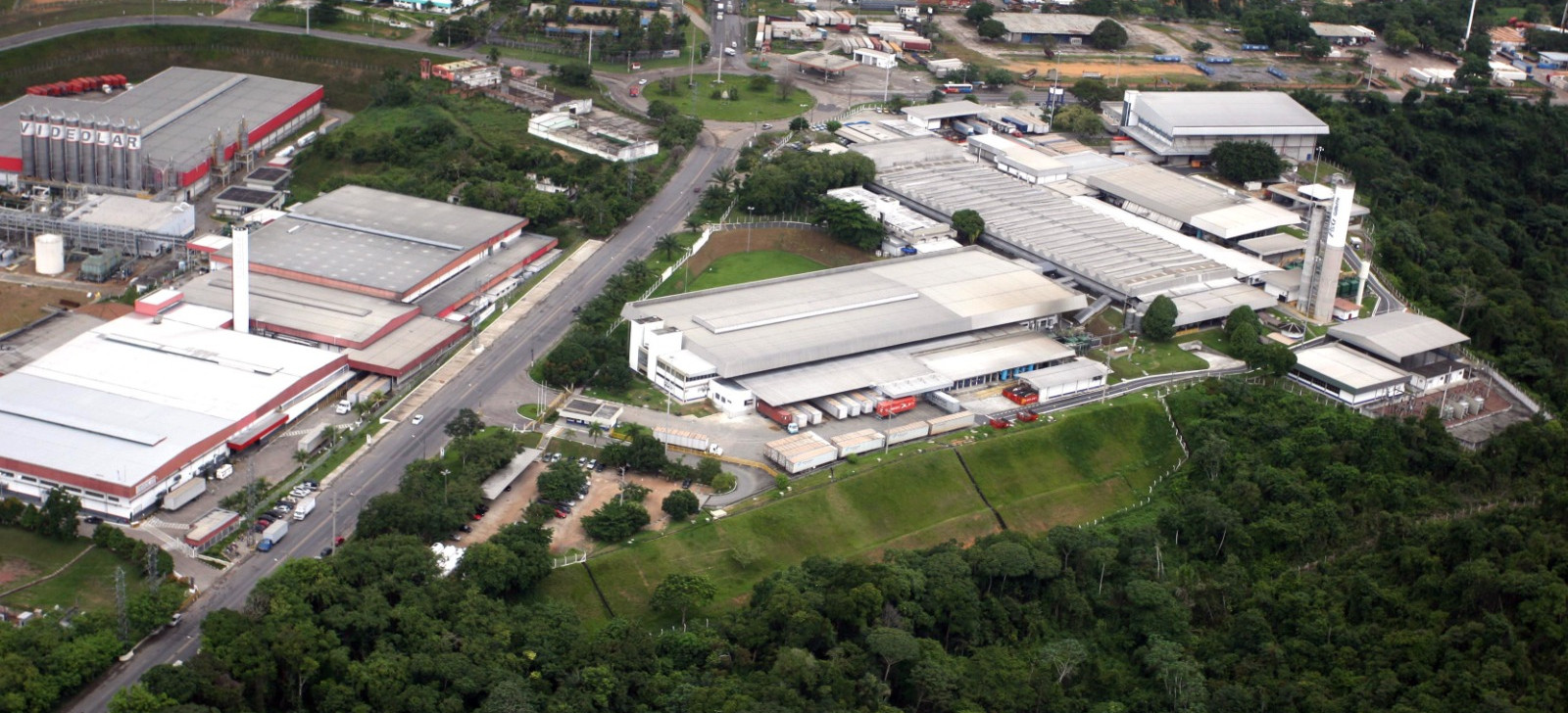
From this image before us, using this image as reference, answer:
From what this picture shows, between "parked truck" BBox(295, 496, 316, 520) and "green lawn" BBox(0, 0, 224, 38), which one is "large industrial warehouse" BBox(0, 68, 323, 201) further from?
"parked truck" BBox(295, 496, 316, 520)

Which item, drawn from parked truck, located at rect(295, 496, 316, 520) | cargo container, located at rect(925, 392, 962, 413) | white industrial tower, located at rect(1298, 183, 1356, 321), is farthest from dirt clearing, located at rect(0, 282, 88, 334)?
white industrial tower, located at rect(1298, 183, 1356, 321)

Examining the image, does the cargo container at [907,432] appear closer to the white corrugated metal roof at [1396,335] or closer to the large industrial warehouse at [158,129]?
the white corrugated metal roof at [1396,335]

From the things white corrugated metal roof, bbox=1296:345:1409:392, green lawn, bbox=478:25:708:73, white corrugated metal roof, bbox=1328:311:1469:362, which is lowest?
white corrugated metal roof, bbox=1296:345:1409:392

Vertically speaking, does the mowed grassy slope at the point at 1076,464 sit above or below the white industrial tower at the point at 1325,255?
below

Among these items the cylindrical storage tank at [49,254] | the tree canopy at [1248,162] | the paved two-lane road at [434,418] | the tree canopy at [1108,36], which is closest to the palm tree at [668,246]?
the paved two-lane road at [434,418]

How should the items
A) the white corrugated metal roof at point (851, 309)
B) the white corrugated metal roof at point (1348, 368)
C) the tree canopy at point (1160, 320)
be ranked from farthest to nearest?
1. the tree canopy at point (1160, 320)
2. the white corrugated metal roof at point (1348, 368)
3. the white corrugated metal roof at point (851, 309)

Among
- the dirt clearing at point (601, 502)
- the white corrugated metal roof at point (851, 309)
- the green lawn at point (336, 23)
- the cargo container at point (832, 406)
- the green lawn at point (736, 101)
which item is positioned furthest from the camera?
the green lawn at point (336, 23)
